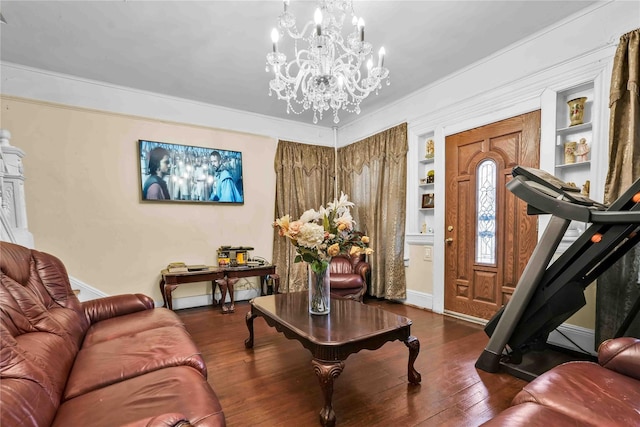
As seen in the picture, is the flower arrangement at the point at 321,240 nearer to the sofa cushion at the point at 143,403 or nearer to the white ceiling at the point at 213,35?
the sofa cushion at the point at 143,403

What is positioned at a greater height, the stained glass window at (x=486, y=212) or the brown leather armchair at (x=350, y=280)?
the stained glass window at (x=486, y=212)

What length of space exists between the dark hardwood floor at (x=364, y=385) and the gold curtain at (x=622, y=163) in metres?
0.91

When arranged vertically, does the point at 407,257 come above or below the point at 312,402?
above

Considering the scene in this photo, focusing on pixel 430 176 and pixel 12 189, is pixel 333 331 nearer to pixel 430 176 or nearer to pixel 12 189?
pixel 430 176

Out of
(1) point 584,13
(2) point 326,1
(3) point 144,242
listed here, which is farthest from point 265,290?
(1) point 584,13

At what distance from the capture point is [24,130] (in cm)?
312

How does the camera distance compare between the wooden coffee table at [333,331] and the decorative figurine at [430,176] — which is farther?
the decorative figurine at [430,176]

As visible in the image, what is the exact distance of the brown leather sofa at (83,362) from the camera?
100 cm

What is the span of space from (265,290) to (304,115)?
2846mm

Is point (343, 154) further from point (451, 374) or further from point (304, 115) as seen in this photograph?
point (451, 374)

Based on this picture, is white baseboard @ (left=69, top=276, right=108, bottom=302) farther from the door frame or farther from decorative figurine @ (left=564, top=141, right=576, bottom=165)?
decorative figurine @ (left=564, top=141, right=576, bottom=165)

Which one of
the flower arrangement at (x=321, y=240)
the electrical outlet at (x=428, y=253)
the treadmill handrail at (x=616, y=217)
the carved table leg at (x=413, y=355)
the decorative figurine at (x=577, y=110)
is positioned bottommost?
the carved table leg at (x=413, y=355)

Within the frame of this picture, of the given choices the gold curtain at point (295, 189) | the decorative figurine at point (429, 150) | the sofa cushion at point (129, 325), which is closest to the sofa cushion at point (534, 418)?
the sofa cushion at point (129, 325)

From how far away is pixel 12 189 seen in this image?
2.61m
